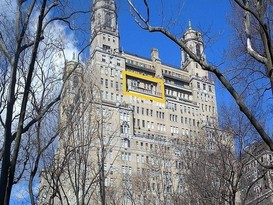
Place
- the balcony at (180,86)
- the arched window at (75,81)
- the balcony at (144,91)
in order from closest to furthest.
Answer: the arched window at (75,81) < the balcony at (144,91) < the balcony at (180,86)

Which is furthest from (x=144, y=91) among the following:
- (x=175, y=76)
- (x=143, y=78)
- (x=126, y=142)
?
(x=126, y=142)

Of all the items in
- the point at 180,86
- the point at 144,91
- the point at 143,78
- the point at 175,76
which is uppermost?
the point at 175,76

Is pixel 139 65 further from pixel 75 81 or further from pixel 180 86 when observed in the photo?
pixel 75 81

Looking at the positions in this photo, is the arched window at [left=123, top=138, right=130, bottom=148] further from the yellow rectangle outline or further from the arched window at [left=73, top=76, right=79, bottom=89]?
the arched window at [left=73, top=76, right=79, bottom=89]

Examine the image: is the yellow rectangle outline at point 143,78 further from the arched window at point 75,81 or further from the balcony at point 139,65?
the arched window at point 75,81

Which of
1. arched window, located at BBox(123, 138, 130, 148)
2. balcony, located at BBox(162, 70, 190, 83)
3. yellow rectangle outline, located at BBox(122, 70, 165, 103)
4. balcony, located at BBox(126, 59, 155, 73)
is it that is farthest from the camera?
balcony, located at BBox(162, 70, 190, 83)

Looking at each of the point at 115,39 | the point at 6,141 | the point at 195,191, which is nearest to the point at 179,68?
the point at 115,39

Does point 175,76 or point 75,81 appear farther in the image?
point 175,76

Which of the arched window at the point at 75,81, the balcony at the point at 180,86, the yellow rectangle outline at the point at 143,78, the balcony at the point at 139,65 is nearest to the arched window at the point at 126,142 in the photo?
the yellow rectangle outline at the point at 143,78

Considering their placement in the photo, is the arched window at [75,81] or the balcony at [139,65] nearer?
the arched window at [75,81]

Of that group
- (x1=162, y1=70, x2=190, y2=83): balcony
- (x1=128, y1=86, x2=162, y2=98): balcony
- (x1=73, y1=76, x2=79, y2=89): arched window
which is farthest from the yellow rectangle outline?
(x1=73, y1=76, x2=79, y2=89): arched window

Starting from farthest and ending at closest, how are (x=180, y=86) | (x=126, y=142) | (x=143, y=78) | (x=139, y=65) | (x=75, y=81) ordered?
1. (x=180, y=86)
2. (x=139, y=65)
3. (x=143, y=78)
4. (x=126, y=142)
5. (x=75, y=81)

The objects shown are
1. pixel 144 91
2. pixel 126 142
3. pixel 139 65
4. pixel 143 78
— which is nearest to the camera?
pixel 126 142

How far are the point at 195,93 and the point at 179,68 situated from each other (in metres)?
9.27
